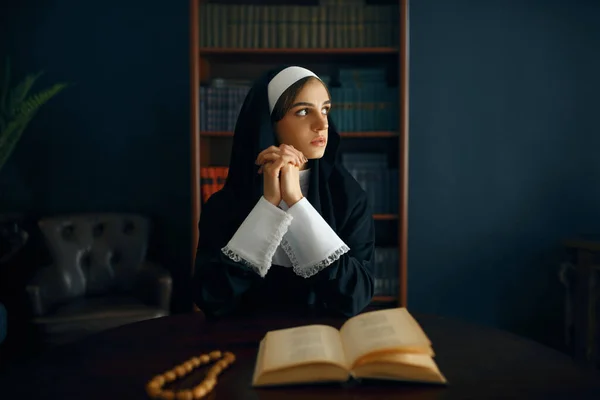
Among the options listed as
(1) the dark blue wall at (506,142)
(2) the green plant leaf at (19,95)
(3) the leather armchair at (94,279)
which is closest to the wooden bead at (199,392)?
(3) the leather armchair at (94,279)

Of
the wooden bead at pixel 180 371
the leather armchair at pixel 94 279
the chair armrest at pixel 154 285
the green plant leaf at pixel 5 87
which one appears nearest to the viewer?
the wooden bead at pixel 180 371

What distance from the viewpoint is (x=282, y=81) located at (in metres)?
1.50

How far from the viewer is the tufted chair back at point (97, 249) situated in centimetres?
286

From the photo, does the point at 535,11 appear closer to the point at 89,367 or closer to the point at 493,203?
the point at 493,203

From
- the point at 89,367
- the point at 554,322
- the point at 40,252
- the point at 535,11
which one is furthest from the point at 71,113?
the point at 554,322

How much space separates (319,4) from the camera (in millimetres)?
3029

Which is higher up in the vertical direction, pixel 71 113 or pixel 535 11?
pixel 535 11

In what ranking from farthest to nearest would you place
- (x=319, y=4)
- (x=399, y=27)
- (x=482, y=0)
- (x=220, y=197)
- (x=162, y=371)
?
(x=482, y=0) < (x=319, y=4) < (x=399, y=27) < (x=220, y=197) < (x=162, y=371)

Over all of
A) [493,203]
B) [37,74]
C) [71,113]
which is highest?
[37,74]

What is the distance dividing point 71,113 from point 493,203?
2.59 m

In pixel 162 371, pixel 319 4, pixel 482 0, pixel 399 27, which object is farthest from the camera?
pixel 482 0

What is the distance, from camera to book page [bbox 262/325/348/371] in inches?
36.7

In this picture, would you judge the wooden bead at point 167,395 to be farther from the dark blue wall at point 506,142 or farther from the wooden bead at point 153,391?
the dark blue wall at point 506,142

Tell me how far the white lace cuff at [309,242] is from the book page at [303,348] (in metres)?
0.26
